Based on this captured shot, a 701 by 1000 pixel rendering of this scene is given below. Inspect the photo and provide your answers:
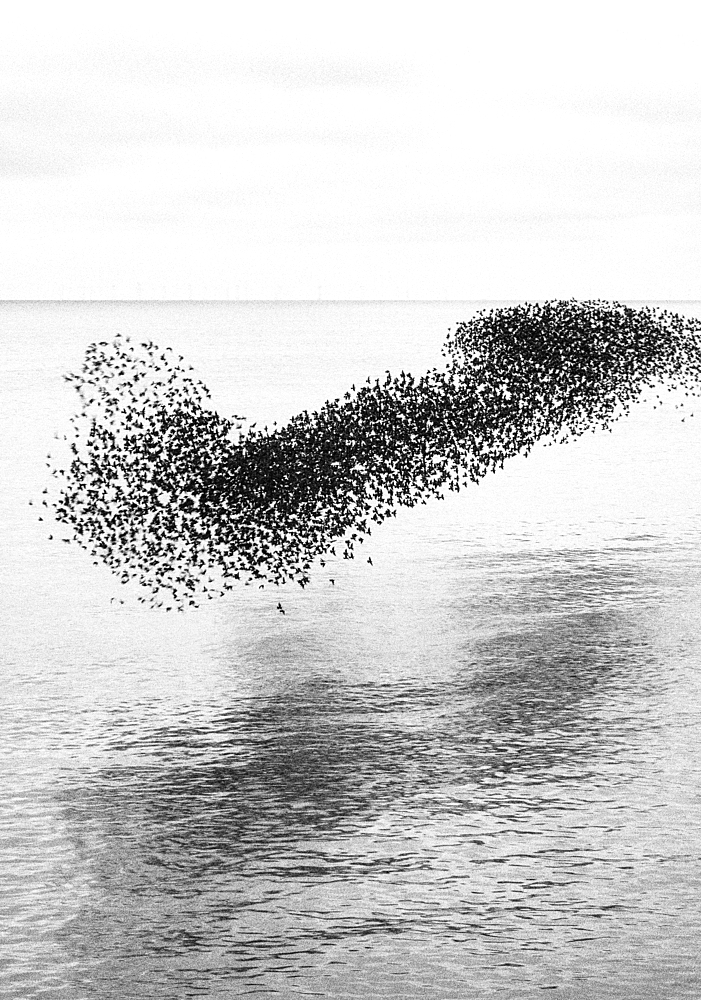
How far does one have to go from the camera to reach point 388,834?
86.4 feet

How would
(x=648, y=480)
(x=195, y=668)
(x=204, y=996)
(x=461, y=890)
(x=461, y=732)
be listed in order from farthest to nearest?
(x=648, y=480) < (x=195, y=668) < (x=461, y=732) < (x=461, y=890) < (x=204, y=996)

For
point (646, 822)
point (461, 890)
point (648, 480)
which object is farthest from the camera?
point (648, 480)

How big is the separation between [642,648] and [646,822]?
14.3 metres

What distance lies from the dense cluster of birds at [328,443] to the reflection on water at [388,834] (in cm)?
466

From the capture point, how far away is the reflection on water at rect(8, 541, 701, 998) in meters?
21.3

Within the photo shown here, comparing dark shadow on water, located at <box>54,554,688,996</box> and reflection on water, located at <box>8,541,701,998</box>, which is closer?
reflection on water, located at <box>8,541,701,998</box>

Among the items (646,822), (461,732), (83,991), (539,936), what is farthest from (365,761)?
(83,991)

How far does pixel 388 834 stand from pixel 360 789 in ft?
8.43

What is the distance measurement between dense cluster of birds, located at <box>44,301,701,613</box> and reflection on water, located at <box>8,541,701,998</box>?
4.66m

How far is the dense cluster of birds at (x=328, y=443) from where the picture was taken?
4194 cm

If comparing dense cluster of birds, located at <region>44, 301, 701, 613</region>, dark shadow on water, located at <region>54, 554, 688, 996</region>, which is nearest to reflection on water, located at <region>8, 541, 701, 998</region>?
dark shadow on water, located at <region>54, 554, 688, 996</region>

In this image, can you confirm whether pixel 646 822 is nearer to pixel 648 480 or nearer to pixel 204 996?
pixel 204 996

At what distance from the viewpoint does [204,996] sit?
20422 mm

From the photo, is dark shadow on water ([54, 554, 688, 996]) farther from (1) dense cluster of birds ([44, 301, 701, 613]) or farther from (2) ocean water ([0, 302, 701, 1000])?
(1) dense cluster of birds ([44, 301, 701, 613])
